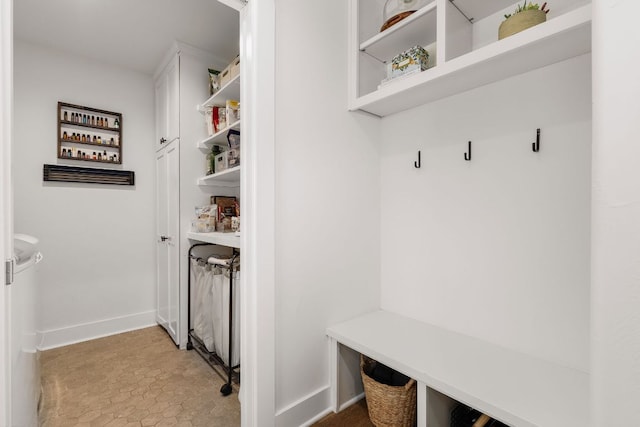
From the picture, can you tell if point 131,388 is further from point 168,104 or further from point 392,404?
point 168,104

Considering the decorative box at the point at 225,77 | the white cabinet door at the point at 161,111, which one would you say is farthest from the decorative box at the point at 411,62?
the white cabinet door at the point at 161,111

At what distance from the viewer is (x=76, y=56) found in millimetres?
2637

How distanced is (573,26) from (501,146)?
519mm

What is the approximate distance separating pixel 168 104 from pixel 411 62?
2.14 m

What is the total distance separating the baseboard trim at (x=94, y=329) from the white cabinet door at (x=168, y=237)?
16cm

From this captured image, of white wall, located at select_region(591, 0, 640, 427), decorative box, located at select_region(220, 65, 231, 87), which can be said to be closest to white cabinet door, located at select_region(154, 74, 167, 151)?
decorative box, located at select_region(220, 65, 231, 87)

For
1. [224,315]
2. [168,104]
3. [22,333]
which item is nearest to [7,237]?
[22,333]

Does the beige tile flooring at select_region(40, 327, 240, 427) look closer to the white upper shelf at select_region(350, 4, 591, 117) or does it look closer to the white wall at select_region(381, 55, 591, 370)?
the white wall at select_region(381, 55, 591, 370)

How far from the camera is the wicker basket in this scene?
1.35 m

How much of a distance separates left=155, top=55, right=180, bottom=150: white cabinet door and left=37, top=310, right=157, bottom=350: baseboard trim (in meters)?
1.68

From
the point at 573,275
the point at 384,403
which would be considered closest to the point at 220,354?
the point at 384,403

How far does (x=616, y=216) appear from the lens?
654 millimetres

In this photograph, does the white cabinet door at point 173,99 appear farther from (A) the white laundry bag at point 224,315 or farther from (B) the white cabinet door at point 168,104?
(A) the white laundry bag at point 224,315

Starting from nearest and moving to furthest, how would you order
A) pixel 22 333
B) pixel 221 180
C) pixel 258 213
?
pixel 22 333 < pixel 258 213 < pixel 221 180
